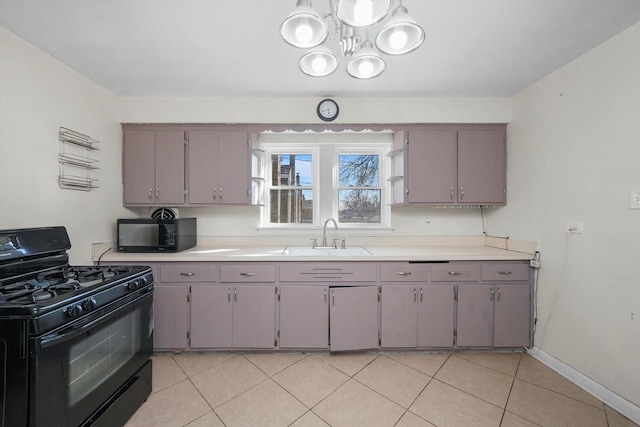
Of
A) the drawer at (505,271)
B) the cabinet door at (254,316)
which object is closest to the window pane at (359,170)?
the drawer at (505,271)

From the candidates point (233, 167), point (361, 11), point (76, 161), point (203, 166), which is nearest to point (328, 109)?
point (233, 167)

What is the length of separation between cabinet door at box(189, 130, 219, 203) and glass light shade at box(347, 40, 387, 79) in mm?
1696

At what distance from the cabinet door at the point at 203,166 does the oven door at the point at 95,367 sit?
3.58 ft

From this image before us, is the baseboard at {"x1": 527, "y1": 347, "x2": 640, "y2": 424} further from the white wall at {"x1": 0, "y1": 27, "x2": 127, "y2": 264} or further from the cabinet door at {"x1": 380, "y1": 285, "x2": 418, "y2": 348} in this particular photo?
the white wall at {"x1": 0, "y1": 27, "x2": 127, "y2": 264}

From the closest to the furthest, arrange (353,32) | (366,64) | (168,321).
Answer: (353,32) → (366,64) → (168,321)

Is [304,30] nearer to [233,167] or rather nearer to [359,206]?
[233,167]

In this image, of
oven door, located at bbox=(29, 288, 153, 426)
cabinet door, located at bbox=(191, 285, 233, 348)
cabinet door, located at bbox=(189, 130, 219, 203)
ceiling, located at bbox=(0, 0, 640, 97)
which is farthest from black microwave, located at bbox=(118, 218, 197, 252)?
ceiling, located at bbox=(0, 0, 640, 97)

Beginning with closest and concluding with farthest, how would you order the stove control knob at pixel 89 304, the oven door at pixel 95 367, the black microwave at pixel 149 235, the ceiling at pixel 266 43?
1. the oven door at pixel 95 367
2. the stove control knob at pixel 89 304
3. the ceiling at pixel 266 43
4. the black microwave at pixel 149 235

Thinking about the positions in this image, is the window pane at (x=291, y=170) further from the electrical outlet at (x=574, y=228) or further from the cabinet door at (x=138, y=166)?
the electrical outlet at (x=574, y=228)

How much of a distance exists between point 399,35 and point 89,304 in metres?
1.99

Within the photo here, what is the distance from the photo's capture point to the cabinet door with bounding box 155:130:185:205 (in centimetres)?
247

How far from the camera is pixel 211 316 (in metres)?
2.15

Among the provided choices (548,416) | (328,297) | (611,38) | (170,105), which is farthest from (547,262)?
(170,105)

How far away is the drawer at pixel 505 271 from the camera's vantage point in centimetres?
221
